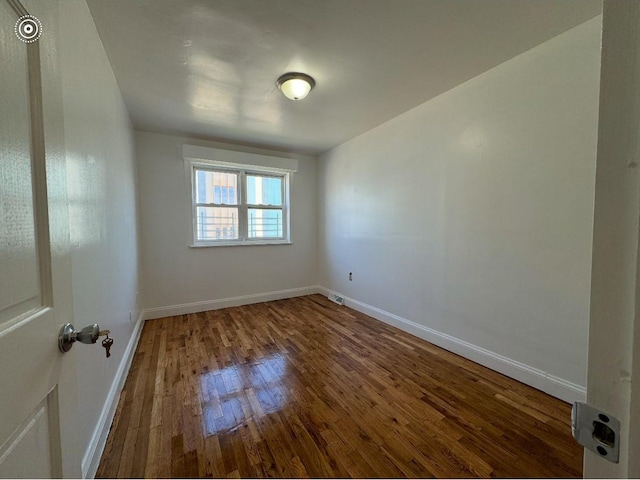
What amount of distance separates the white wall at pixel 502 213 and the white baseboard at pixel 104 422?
255 cm

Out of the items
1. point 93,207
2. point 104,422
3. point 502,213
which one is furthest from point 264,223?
point 502,213

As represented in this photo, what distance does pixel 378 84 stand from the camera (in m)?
2.18

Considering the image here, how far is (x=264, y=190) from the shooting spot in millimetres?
4059

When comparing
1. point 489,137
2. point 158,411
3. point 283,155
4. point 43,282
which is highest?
point 283,155

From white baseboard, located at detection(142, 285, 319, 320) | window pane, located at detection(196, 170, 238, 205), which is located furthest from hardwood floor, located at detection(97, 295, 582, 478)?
window pane, located at detection(196, 170, 238, 205)

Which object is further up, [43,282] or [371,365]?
[43,282]

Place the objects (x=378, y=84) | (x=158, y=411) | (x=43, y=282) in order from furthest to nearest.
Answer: (x=378, y=84), (x=158, y=411), (x=43, y=282)

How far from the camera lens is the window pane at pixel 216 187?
11.8 ft

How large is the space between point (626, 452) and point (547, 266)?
183cm

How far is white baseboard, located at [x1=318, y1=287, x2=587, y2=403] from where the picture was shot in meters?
1.67

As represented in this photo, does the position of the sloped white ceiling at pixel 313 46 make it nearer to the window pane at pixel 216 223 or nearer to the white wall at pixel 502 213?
the white wall at pixel 502 213

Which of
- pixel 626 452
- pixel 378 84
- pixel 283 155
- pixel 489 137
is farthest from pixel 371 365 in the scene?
pixel 283 155

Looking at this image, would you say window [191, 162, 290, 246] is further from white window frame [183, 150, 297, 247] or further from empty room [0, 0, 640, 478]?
empty room [0, 0, 640, 478]

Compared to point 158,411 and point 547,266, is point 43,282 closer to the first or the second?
point 158,411
